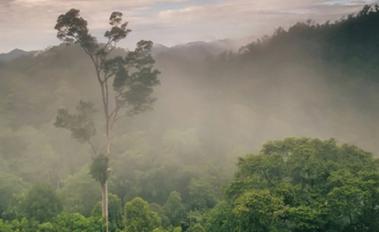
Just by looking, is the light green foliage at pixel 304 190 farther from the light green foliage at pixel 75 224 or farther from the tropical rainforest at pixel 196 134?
the light green foliage at pixel 75 224

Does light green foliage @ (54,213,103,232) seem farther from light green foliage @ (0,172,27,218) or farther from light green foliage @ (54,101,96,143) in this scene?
light green foliage @ (0,172,27,218)

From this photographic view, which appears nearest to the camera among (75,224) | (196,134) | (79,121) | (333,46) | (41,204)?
(75,224)

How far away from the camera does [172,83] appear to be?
130750mm

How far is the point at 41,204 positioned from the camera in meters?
41.2

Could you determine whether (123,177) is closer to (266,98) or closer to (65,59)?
(266,98)

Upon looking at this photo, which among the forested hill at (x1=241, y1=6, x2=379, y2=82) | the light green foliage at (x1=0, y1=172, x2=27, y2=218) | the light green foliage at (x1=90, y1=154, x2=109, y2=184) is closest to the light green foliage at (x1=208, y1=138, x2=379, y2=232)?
the light green foliage at (x1=90, y1=154, x2=109, y2=184)

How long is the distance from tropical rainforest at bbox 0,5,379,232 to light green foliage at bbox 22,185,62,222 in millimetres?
105

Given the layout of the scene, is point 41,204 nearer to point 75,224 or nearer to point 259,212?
point 75,224

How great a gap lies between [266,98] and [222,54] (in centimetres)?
3406

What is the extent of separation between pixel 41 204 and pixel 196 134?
58101 millimetres

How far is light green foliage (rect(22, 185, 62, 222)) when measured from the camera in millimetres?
40594

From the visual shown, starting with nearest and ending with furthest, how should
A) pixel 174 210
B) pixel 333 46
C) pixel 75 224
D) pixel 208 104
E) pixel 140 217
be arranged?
1. pixel 140 217
2. pixel 75 224
3. pixel 174 210
4. pixel 208 104
5. pixel 333 46

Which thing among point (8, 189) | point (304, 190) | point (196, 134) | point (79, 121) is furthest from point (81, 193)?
point (304, 190)

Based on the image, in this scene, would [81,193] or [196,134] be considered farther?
[196,134]
